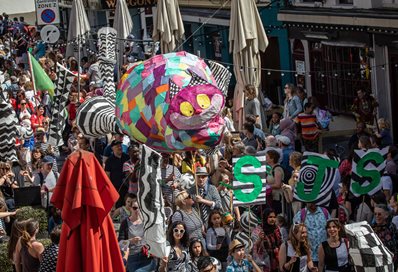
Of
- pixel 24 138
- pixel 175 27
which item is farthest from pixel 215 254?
pixel 175 27

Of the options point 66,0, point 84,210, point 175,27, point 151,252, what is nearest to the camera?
point 84,210

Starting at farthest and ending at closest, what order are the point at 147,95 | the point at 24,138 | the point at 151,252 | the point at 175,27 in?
the point at 175,27, the point at 24,138, the point at 147,95, the point at 151,252

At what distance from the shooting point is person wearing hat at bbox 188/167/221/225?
16.4m

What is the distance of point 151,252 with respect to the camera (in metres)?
13.7

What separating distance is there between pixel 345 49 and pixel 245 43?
567 cm

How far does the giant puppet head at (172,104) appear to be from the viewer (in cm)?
1764

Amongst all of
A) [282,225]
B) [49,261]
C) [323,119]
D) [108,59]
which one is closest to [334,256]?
[282,225]

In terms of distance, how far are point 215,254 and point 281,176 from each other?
6.74 feet

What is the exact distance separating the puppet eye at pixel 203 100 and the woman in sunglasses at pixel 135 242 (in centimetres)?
257

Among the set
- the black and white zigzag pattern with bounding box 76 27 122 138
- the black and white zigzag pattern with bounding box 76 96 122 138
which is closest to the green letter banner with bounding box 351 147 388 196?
the black and white zigzag pattern with bounding box 76 27 122 138

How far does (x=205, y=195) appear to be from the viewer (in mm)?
16734

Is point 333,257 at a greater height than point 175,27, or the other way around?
point 175,27

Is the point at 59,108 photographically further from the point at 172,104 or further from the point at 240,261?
the point at 240,261

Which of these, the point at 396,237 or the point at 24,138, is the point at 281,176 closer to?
the point at 396,237
